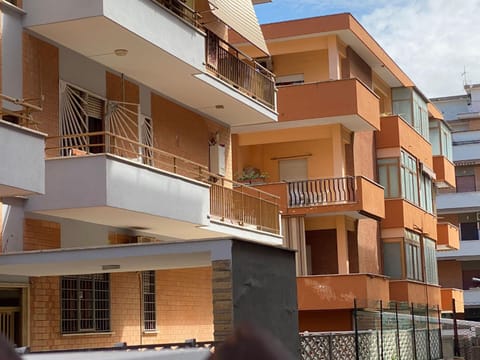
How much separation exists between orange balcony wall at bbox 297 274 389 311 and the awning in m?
9.17

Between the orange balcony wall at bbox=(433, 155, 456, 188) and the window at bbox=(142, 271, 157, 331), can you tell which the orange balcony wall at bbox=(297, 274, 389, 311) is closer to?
the window at bbox=(142, 271, 157, 331)

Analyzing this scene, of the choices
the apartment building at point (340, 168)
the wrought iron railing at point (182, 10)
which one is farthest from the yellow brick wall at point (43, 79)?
the apartment building at point (340, 168)

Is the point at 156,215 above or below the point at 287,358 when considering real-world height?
above

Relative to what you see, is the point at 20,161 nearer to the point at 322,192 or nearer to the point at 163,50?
the point at 163,50

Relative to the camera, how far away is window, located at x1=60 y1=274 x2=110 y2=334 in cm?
1783

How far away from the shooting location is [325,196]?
32219 millimetres

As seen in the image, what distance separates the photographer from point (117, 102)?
771 inches

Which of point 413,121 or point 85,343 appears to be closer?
point 85,343

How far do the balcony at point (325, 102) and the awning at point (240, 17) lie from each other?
22.9ft

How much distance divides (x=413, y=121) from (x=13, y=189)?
28.9 metres

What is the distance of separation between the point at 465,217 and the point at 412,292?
27123 mm

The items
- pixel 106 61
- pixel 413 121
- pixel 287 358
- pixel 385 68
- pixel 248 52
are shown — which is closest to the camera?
pixel 287 358

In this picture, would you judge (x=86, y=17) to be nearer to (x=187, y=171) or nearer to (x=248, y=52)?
(x=187, y=171)

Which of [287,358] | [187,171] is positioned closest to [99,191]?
[187,171]
